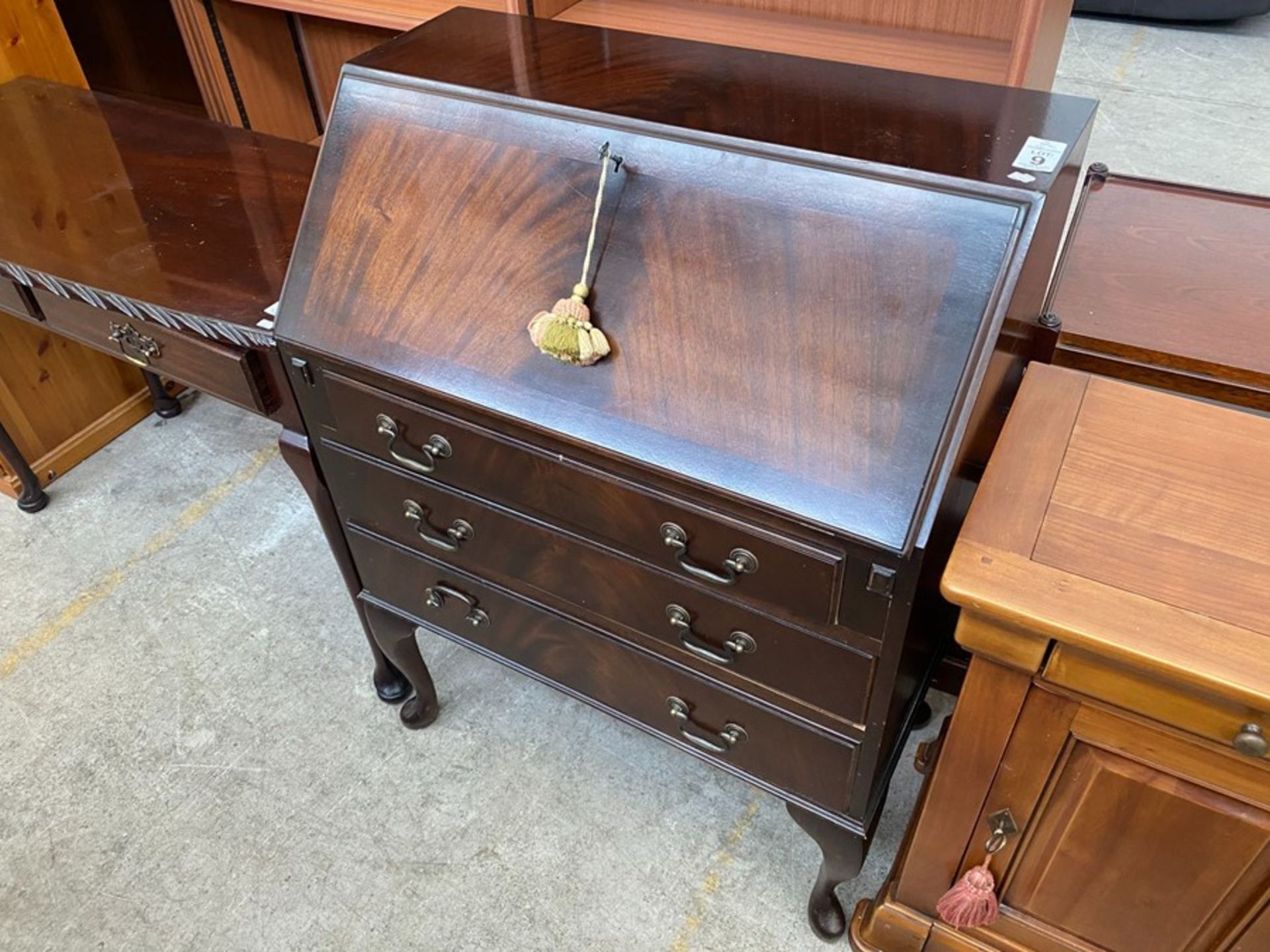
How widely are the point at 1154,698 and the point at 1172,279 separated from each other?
0.64 meters

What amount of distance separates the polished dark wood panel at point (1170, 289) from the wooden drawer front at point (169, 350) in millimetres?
1055

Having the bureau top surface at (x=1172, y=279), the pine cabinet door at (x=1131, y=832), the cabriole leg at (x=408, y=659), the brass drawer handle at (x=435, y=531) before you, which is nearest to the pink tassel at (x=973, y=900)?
the pine cabinet door at (x=1131, y=832)

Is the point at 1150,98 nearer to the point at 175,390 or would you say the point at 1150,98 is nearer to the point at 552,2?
the point at 552,2

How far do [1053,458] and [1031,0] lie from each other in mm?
669

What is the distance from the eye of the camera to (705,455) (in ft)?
2.94

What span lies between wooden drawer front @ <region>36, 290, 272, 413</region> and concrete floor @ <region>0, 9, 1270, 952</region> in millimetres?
654

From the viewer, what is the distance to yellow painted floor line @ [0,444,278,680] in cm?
183

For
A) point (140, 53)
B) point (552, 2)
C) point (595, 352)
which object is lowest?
point (140, 53)

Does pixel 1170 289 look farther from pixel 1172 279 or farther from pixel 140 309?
pixel 140 309

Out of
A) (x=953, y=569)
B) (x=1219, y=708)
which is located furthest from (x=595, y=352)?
(x=1219, y=708)

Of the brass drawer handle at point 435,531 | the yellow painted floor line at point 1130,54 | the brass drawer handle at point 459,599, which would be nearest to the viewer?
the brass drawer handle at point 435,531

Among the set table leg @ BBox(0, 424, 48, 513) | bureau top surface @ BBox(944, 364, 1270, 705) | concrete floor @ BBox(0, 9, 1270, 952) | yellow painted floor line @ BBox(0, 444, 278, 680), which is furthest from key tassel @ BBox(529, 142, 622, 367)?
table leg @ BBox(0, 424, 48, 513)

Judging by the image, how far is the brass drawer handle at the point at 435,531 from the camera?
120 cm

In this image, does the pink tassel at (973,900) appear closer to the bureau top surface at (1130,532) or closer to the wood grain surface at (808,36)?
the bureau top surface at (1130,532)
